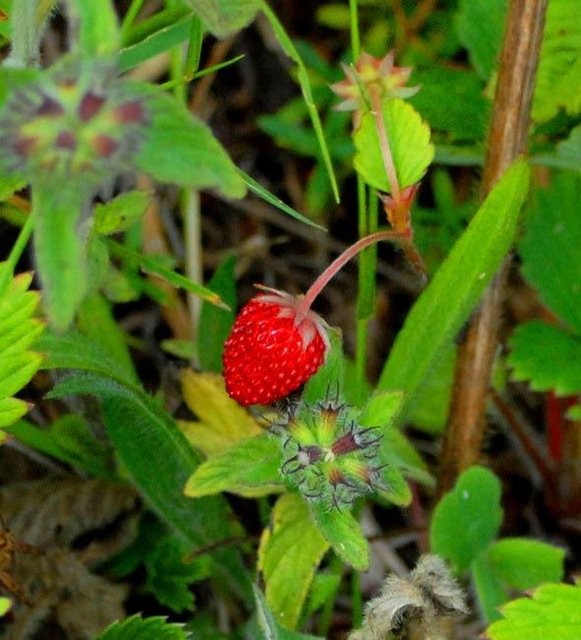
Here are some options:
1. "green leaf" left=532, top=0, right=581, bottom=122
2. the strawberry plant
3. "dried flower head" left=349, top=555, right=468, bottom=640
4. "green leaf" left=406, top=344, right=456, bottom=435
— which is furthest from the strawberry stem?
"green leaf" left=406, top=344, right=456, bottom=435

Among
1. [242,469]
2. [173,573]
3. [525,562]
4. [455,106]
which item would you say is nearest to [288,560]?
[242,469]

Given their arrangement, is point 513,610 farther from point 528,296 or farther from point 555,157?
point 528,296

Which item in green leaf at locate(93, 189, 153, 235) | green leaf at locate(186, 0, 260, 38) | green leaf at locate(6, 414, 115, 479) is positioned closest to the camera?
green leaf at locate(186, 0, 260, 38)

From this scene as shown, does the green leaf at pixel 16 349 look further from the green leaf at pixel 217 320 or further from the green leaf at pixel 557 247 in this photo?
the green leaf at pixel 557 247

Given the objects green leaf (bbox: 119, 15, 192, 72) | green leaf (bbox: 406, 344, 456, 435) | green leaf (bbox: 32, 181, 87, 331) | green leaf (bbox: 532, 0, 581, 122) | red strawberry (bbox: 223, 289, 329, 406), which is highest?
green leaf (bbox: 119, 15, 192, 72)

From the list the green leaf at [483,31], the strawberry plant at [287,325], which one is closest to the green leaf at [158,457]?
the strawberry plant at [287,325]

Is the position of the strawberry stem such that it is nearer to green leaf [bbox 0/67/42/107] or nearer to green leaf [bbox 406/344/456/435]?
green leaf [bbox 0/67/42/107]
